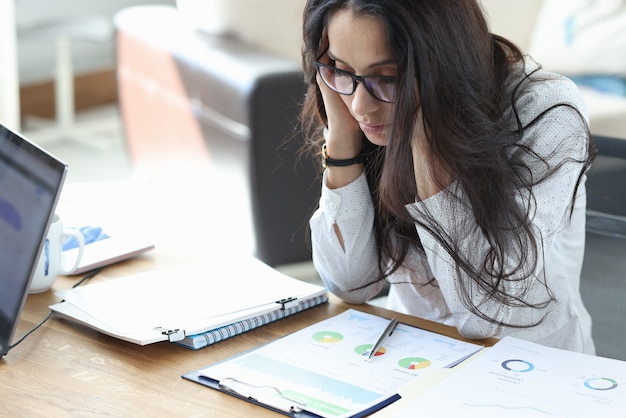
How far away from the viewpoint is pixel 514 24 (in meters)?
3.34

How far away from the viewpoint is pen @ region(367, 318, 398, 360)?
109 centimetres

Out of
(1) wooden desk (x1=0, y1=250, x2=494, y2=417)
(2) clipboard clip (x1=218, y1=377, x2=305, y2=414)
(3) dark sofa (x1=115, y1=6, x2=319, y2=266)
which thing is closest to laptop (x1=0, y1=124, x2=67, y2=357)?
(1) wooden desk (x1=0, y1=250, x2=494, y2=417)

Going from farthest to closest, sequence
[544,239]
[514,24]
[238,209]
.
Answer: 1. [514,24]
2. [238,209]
3. [544,239]

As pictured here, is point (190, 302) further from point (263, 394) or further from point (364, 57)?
point (364, 57)

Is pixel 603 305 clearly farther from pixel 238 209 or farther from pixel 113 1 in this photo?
pixel 113 1

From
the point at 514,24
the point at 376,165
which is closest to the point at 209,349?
the point at 376,165

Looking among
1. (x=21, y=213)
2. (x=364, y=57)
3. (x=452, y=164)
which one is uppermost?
(x=364, y=57)

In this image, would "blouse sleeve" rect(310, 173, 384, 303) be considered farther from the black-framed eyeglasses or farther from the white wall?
the white wall

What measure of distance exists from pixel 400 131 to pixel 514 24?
2.31 meters

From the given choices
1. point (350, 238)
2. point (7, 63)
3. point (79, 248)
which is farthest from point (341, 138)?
point (7, 63)

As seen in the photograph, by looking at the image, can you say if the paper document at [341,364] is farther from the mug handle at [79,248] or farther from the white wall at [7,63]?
the white wall at [7,63]

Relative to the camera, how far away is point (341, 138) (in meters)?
1.38

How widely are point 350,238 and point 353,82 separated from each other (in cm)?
26

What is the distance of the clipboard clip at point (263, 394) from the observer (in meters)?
0.96
